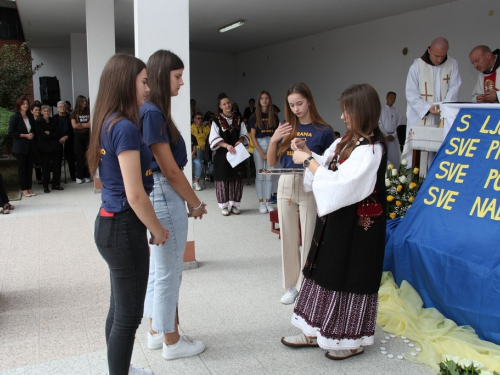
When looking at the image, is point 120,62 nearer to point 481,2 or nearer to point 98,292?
point 98,292

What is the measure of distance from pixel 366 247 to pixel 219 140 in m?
3.96

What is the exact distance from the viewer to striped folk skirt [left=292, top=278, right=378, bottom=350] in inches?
96.3

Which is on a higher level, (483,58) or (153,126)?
(483,58)

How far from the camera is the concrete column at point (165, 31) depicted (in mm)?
3596

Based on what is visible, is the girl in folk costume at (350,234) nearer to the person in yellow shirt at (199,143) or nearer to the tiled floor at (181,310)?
the tiled floor at (181,310)

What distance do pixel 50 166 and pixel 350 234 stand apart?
23.1 ft

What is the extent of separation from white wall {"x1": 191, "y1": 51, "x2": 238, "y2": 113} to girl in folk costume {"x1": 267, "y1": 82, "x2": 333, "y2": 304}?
14244 millimetres

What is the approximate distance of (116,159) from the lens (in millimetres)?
1890

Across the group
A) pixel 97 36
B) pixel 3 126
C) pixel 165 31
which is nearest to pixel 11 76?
pixel 3 126

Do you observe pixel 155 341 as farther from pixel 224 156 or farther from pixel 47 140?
pixel 47 140

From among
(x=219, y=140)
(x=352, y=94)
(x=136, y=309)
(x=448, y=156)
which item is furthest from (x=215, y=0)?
(x=136, y=309)

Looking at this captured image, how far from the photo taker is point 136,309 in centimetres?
198

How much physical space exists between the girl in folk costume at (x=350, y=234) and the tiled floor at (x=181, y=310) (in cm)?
21

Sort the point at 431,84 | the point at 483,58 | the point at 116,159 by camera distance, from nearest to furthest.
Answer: the point at 116,159, the point at 483,58, the point at 431,84
